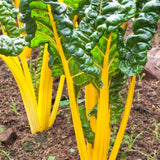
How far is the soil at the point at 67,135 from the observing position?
2098 millimetres

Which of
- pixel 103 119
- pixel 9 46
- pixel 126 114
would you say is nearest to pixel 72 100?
pixel 103 119

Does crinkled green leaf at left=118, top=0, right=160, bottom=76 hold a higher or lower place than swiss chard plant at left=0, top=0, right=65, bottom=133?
higher

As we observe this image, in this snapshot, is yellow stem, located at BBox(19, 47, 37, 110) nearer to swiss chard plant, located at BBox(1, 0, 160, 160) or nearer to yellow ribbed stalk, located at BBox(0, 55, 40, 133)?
yellow ribbed stalk, located at BBox(0, 55, 40, 133)

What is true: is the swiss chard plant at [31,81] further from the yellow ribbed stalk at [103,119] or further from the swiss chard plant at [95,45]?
the yellow ribbed stalk at [103,119]

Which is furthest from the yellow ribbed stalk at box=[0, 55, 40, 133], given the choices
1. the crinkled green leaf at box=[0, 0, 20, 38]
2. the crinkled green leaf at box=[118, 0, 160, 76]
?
the crinkled green leaf at box=[118, 0, 160, 76]

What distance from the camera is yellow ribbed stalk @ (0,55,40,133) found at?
207 cm

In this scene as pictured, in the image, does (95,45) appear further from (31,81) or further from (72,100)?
(31,81)

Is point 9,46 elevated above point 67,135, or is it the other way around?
point 9,46

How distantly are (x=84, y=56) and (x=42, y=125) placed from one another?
119 cm

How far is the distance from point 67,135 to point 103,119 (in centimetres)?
80

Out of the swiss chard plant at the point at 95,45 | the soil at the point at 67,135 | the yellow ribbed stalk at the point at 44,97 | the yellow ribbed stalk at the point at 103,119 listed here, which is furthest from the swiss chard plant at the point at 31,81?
the yellow ribbed stalk at the point at 103,119

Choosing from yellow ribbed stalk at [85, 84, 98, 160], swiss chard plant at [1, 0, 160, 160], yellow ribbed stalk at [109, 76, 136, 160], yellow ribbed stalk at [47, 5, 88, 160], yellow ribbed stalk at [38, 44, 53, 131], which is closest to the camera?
swiss chard plant at [1, 0, 160, 160]

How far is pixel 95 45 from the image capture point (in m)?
1.39

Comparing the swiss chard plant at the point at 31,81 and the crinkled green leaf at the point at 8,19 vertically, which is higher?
the crinkled green leaf at the point at 8,19
